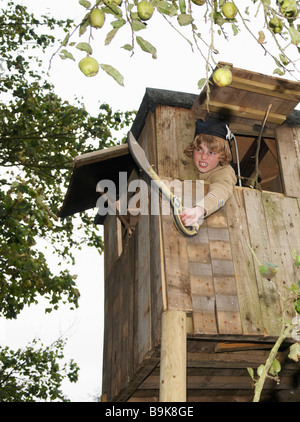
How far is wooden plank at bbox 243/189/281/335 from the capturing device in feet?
18.8

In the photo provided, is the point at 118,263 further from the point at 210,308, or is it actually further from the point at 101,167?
the point at 210,308

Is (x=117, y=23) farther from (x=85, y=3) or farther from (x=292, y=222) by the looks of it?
(x=292, y=222)

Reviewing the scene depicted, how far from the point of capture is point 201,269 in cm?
576

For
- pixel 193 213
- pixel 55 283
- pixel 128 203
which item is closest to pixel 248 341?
pixel 193 213

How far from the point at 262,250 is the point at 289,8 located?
341 centimetres

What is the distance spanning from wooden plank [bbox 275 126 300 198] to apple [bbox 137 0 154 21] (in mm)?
4081

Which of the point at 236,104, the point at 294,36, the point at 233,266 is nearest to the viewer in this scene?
the point at 294,36

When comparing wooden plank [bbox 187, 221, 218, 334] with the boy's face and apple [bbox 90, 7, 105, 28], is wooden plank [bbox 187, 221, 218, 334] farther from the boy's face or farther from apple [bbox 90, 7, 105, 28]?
apple [bbox 90, 7, 105, 28]

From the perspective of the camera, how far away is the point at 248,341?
574cm

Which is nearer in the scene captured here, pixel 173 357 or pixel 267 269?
pixel 267 269

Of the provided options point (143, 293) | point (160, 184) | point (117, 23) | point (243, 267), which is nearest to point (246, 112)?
point (243, 267)

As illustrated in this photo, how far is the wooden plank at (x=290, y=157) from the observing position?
6828 millimetres

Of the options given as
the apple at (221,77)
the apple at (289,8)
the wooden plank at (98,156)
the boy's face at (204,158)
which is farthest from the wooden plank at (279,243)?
the apple at (289,8)

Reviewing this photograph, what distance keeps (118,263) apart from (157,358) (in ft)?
7.51
